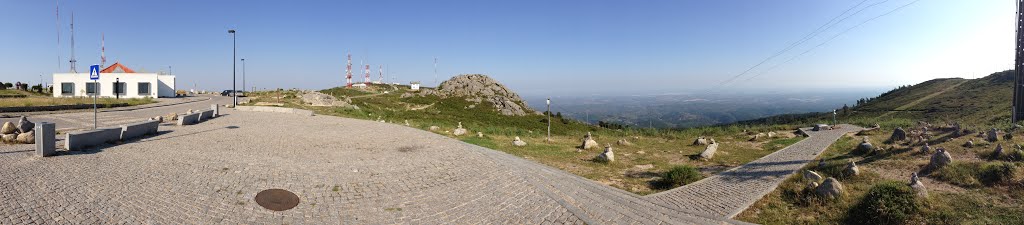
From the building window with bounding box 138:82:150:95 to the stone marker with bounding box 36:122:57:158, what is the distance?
2286 inches

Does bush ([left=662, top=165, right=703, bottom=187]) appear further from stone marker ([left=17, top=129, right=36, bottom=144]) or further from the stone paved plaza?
stone marker ([left=17, top=129, right=36, bottom=144])

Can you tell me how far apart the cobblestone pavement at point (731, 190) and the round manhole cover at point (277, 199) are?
24.8 feet

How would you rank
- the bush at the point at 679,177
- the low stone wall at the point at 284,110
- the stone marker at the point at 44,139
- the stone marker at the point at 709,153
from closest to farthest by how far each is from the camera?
the stone marker at the point at 44,139
the bush at the point at 679,177
the stone marker at the point at 709,153
the low stone wall at the point at 284,110

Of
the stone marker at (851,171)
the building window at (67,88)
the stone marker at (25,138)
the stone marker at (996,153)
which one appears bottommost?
the stone marker at (851,171)

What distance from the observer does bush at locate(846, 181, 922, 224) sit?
7.64m

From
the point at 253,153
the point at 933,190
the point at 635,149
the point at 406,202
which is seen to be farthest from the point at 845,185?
the point at 253,153

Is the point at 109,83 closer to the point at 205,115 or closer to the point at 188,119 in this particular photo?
the point at 205,115

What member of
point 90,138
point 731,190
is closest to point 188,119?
point 90,138

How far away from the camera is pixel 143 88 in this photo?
5700 centimetres

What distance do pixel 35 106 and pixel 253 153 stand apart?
26635 mm

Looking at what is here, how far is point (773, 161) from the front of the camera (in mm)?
16078

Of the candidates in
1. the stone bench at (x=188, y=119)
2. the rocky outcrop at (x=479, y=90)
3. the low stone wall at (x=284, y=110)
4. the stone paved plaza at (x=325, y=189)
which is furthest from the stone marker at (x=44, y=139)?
the rocky outcrop at (x=479, y=90)

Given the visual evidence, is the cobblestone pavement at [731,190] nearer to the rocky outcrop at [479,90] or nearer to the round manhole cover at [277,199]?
the round manhole cover at [277,199]

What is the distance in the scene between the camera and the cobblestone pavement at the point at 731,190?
30.8ft
